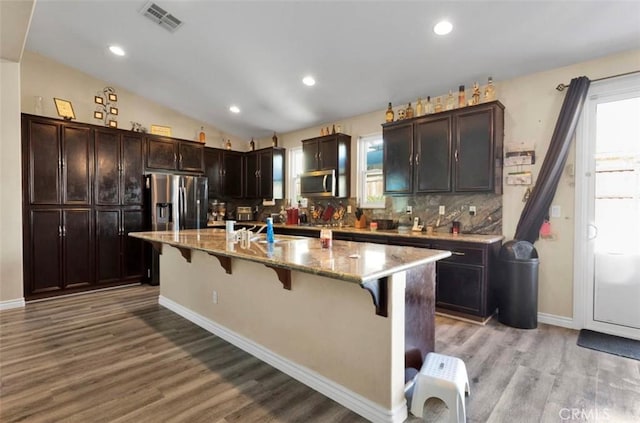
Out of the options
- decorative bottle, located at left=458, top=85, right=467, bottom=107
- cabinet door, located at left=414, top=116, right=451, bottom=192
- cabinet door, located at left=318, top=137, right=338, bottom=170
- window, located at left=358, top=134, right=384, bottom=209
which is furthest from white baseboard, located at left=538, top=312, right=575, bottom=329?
cabinet door, located at left=318, top=137, right=338, bottom=170

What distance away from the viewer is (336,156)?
16.0 ft

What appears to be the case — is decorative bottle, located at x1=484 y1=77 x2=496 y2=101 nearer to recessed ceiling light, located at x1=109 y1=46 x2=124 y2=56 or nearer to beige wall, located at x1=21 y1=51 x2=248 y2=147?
recessed ceiling light, located at x1=109 y1=46 x2=124 y2=56

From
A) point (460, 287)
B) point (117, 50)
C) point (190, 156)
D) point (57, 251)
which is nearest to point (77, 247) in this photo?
point (57, 251)

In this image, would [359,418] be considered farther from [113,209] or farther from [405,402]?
[113,209]

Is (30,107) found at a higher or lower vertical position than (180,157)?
higher

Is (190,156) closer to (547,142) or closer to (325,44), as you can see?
(325,44)

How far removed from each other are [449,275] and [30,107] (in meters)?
5.77

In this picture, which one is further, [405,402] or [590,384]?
[590,384]

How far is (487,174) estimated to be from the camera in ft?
11.2

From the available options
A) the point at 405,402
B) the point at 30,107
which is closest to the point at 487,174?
the point at 405,402

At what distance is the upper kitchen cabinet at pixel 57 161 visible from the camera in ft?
13.1

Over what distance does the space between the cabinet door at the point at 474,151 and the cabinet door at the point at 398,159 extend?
1.92 ft

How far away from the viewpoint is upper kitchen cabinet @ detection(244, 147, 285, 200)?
6027 mm

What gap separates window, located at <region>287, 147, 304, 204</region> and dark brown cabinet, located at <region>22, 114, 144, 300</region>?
8.26 ft
